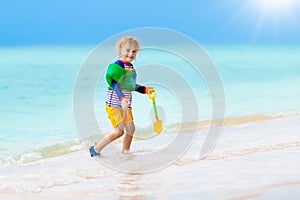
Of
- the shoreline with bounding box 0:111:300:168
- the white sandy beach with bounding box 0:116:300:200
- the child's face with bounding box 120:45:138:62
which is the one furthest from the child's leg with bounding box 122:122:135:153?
the shoreline with bounding box 0:111:300:168

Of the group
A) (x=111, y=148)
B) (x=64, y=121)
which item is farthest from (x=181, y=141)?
(x=64, y=121)

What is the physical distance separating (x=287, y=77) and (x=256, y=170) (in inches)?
530

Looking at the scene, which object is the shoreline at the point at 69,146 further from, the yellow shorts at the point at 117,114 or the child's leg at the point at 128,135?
the yellow shorts at the point at 117,114

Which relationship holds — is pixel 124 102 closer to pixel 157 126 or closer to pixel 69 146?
pixel 157 126

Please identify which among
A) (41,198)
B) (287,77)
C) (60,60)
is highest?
(60,60)

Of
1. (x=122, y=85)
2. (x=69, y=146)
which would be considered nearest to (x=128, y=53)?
(x=122, y=85)

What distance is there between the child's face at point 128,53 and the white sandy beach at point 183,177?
0.96m

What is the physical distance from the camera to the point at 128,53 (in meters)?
5.18

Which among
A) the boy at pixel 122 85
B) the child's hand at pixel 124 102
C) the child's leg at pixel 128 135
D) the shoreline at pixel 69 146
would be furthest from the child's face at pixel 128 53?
the shoreline at pixel 69 146

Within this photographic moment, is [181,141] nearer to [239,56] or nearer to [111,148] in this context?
[111,148]

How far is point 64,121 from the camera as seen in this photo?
32.9ft

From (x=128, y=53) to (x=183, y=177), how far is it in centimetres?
127

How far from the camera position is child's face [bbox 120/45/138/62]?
16.9 ft

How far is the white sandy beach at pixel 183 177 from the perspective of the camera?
4.24 metres
